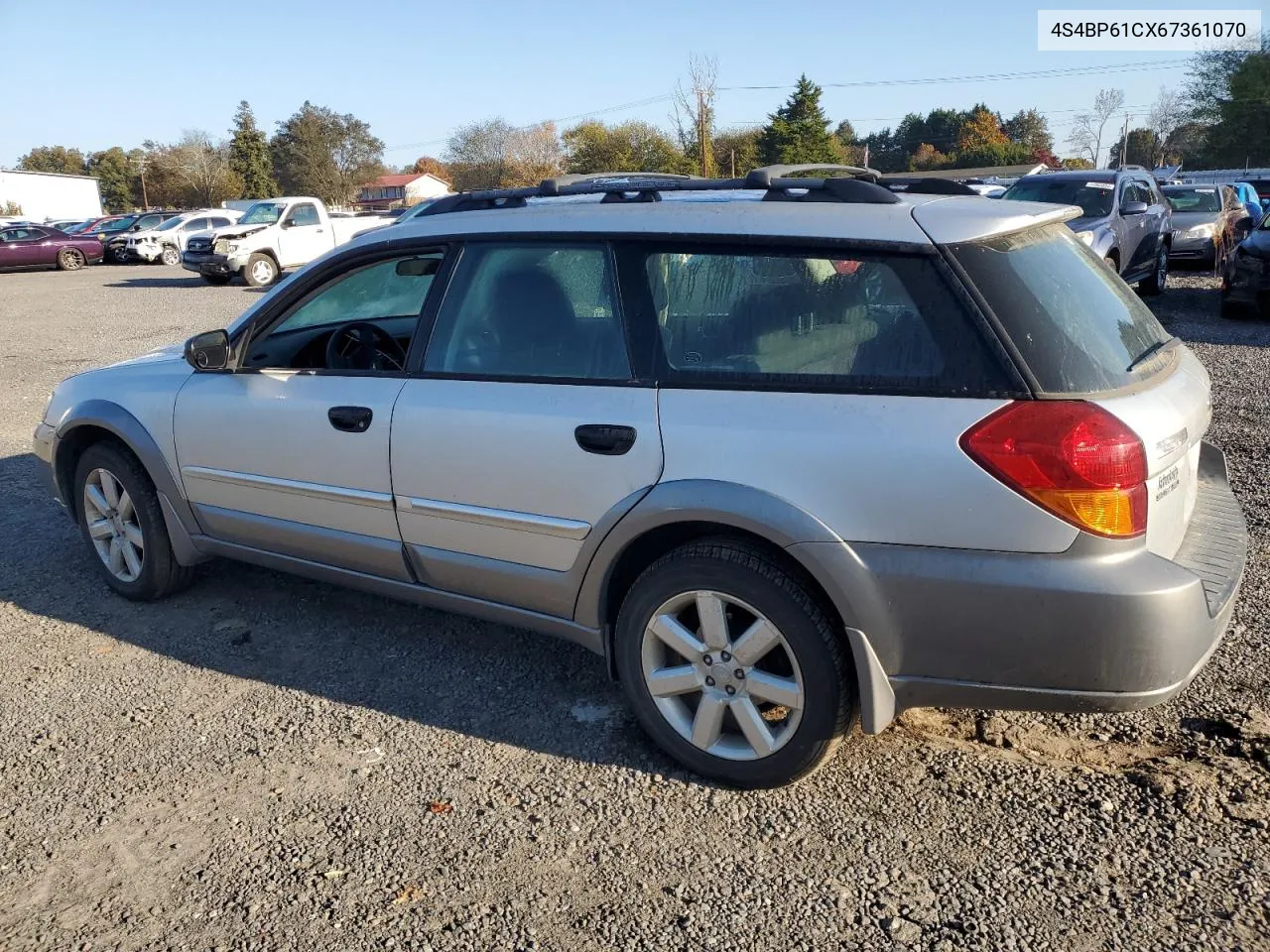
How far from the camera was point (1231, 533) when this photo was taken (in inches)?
127

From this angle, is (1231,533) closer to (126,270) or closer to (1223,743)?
(1223,743)

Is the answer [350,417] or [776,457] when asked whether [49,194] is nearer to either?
[350,417]

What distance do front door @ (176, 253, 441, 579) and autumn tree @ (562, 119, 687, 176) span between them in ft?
131

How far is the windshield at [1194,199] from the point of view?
780 inches

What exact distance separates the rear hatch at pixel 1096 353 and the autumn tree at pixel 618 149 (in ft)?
135

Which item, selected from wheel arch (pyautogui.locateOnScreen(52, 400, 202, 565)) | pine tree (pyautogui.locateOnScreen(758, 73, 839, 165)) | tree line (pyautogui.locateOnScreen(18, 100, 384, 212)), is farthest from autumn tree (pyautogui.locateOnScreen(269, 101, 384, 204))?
wheel arch (pyautogui.locateOnScreen(52, 400, 202, 565))

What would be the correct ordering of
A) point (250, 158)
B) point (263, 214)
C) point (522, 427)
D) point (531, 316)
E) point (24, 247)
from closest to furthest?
point (522, 427)
point (531, 316)
point (263, 214)
point (24, 247)
point (250, 158)

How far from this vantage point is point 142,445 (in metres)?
4.54

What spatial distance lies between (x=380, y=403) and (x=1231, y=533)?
2808 millimetres

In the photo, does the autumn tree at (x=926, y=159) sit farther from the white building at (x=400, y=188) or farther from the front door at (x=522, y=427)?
the front door at (x=522, y=427)

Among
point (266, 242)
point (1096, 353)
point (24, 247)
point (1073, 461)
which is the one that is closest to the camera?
point (1073, 461)

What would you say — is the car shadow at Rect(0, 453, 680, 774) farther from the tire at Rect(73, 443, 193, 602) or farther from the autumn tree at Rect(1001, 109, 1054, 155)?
the autumn tree at Rect(1001, 109, 1054, 155)

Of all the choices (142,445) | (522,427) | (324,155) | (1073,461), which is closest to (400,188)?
(324,155)

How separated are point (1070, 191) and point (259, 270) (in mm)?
16975
